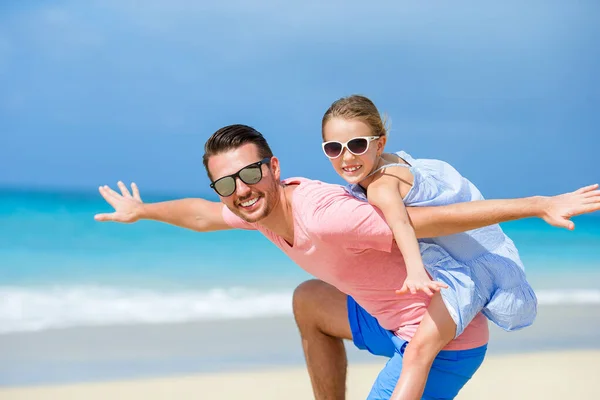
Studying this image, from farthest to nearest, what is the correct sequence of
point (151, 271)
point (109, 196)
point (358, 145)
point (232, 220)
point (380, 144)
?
point (151, 271), point (109, 196), point (232, 220), point (380, 144), point (358, 145)

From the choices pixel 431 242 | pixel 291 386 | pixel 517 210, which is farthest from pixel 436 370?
pixel 291 386

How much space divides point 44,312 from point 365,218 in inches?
259

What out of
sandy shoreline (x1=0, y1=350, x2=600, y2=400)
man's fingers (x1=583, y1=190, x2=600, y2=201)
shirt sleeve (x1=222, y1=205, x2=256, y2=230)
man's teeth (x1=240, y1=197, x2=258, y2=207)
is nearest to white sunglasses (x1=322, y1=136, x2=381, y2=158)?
man's teeth (x1=240, y1=197, x2=258, y2=207)

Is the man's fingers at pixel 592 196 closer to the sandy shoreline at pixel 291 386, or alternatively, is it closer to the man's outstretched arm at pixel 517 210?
the man's outstretched arm at pixel 517 210

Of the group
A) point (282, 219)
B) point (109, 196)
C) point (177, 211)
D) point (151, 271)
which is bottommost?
point (282, 219)

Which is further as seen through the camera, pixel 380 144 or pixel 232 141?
pixel 380 144

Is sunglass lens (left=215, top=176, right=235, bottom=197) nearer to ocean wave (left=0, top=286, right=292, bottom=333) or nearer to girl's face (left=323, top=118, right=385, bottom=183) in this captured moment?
girl's face (left=323, top=118, right=385, bottom=183)

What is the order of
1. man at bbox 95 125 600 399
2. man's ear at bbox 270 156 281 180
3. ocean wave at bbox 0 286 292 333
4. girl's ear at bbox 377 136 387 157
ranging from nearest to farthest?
man at bbox 95 125 600 399, man's ear at bbox 270 156 281 180, girl's ear at bbox 377 136 387 157, ocean wave at bbox 0 286 292 333

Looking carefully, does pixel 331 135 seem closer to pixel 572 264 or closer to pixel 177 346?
pixel 177 346

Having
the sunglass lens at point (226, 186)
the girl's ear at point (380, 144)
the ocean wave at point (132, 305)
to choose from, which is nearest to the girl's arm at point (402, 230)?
the girl's ear at point (380, 144)

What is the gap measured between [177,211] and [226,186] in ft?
2.29

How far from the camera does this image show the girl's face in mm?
3293

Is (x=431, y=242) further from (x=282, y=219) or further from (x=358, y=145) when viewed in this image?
(x=282, y=219)

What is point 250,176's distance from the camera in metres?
3.17
